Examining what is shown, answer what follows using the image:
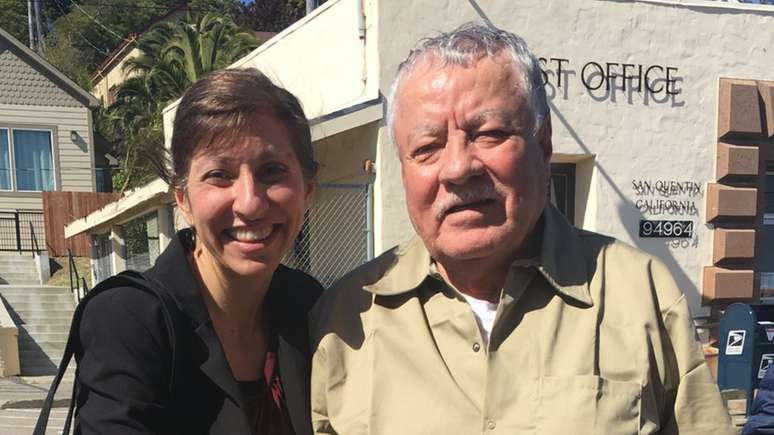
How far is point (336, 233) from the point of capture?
6680 millimetres

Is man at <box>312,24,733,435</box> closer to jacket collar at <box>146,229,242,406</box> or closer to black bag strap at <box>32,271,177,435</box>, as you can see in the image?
jacket collar at <box>146,229,242,406</box>

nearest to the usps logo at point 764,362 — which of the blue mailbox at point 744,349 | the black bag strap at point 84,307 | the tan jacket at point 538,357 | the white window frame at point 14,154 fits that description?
the blue mailbox at point 744,349

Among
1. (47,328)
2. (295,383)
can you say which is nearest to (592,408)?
(295,383)

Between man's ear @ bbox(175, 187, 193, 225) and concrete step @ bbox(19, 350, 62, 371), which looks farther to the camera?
concrete step @ bbox(19, 350, 62, 371)

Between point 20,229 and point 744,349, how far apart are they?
18593mm

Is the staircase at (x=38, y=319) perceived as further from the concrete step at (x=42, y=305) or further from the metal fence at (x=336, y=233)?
the metal fence at (x=336, y=233)

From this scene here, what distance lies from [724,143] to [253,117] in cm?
728

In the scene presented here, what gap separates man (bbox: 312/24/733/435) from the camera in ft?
4.98

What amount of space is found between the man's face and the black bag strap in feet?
2.29

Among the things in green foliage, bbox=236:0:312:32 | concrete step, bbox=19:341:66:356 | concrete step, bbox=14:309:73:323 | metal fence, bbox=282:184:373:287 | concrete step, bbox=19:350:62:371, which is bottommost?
concrete step, bbox=19:350:62:371

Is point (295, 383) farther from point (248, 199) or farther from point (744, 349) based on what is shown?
point (744, 349)

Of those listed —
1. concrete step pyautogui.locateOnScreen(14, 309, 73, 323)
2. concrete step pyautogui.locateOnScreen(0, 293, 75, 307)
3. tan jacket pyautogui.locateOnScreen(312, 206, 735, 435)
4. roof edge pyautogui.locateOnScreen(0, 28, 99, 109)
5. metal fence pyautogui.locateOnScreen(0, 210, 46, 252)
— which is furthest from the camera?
roof edge pyautogui.locateOnScreen(0, 28, 99, 109)

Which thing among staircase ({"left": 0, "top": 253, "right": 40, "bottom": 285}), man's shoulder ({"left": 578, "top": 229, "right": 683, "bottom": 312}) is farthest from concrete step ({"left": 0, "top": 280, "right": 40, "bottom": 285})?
man's shoulder ({"left": 578, "top": 229, "right": 683, "bottom": 312})

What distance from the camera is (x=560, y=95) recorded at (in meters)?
6.96
